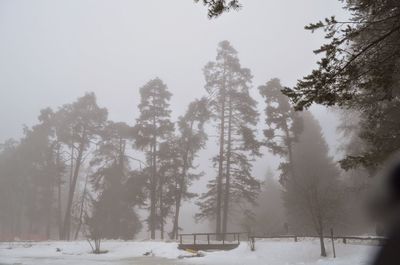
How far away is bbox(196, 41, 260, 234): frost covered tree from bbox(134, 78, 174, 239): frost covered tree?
463cm

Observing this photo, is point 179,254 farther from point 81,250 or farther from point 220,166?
point 220,166

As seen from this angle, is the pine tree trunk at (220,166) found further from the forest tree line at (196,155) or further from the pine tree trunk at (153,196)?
the pine tree trunk at (153,196)

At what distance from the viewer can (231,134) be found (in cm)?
3102

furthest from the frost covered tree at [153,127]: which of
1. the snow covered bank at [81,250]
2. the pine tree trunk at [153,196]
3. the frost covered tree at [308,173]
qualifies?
the frost covered tree at [308,173]

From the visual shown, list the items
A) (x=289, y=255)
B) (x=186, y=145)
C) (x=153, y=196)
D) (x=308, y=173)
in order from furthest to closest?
→ (x=186, y=145) → (x=153, y=196) → (x=308, y=173) → (x=289, y=255)

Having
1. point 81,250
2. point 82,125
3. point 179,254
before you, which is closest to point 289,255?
point 179,254

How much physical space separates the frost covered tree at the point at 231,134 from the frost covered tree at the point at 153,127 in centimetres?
463

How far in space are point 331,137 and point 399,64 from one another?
365ft

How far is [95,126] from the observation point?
126 ft

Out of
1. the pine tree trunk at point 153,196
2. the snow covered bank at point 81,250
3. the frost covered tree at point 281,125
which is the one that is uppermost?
the frost covered tree at point 281,125

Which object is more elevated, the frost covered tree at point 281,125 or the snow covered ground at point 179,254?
the frost covered tree at point 281,125

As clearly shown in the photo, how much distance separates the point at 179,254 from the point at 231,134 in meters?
11.5

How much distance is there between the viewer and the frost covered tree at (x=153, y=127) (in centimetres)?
3341

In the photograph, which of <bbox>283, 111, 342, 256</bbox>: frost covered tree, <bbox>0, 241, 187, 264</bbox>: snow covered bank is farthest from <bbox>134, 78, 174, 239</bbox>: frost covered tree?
→ <bbox>283, 111, 342, 256</bbox>: frost covered tree
